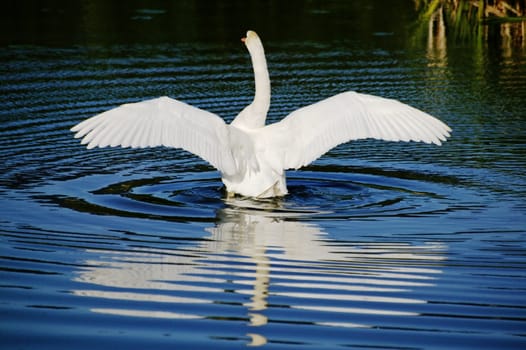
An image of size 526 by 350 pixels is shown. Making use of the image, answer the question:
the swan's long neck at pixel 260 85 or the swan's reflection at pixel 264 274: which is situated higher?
the swan's long neck at pixel 260 85

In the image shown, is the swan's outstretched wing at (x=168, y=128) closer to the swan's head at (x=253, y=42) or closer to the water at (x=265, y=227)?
the water at (x=265, y=227)

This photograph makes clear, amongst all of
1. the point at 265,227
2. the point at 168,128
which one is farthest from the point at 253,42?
the point at 265,227

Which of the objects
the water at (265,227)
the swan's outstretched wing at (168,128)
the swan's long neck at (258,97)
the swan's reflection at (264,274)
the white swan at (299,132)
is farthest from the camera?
the swan's long neck at (258,97)

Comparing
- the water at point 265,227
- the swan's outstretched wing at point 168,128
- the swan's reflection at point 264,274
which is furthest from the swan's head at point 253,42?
the swan's reflection at point 264,274

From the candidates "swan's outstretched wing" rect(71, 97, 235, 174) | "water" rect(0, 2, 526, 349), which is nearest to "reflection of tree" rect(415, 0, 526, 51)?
"water" rect(0, 2, 526, 349)

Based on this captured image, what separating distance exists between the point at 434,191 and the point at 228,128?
2305 mm

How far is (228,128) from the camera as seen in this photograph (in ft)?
36.3

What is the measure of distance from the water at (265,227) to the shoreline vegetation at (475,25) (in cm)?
301

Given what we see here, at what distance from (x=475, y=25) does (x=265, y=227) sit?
16776 mm

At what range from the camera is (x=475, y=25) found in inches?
1006

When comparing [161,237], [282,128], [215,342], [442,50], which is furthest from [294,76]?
[215,342]

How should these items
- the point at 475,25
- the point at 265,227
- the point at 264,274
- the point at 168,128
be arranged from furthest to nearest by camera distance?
the point at 475,25 → the point at 168,128 → the point at 265,227 → the point at 264,274

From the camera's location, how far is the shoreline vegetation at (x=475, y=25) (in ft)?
74.4

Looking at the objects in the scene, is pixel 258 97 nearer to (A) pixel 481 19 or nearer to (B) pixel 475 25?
(B) pixel 475 25
